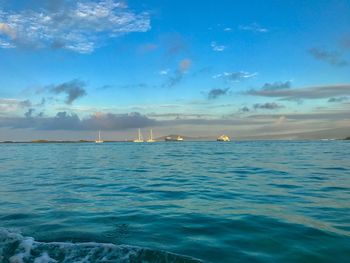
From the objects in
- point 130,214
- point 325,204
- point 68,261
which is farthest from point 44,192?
point 325,204

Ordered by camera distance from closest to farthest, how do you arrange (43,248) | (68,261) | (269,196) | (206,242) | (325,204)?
1. (68,261)
2. (43,248)
3. (206,242)
4. (325,204)
5. (269,196)

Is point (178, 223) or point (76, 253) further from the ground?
point (76, 253)

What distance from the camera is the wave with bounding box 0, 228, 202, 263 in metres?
7.99

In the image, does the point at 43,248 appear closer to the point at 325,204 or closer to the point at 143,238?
the point at 143,238

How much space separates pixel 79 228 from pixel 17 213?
4215mm

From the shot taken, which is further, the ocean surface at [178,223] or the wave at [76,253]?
the ocean surface at [178,223]

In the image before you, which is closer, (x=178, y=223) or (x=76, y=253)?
(x=76, y=253)

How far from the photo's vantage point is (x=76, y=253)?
27.5ft

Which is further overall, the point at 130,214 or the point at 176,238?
the point at 130,214

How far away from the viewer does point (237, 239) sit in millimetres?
9930

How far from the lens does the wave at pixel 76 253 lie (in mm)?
7988

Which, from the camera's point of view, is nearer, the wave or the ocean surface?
the wave

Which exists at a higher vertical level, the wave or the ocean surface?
the wave

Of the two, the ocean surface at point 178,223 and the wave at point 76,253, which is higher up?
the wave at point 76,253
